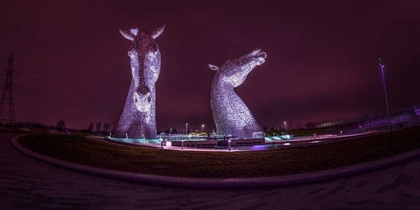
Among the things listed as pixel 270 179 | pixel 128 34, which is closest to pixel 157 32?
pixel 128 34

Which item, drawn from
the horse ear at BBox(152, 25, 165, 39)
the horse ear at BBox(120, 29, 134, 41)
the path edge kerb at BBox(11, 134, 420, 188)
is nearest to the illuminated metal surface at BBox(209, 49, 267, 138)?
the horse ear at BBox(152, 25, 165, 39)

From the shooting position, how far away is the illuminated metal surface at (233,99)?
87.1 ft

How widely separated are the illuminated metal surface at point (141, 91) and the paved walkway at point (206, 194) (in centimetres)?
1541

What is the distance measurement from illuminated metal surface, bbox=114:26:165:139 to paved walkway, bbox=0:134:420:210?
15407 mm

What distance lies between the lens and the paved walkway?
18.2 ft

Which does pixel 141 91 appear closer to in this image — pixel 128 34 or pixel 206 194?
pixel 128 34

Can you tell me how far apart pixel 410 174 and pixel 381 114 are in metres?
52.5

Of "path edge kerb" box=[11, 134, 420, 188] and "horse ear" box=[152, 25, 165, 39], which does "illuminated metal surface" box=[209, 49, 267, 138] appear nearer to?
"horse ear" box=[152, 25, 165, 39]

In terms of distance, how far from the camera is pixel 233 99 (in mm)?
26844

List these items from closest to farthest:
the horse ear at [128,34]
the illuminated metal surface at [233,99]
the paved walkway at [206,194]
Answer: the paved walkway at [206,194], the horse ear at [128,34], the illuminated metal surface at [233,99]

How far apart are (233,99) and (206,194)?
2012 cm

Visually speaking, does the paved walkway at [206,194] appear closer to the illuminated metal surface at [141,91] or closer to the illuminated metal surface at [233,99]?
the illuminated metal surface at [141,91]

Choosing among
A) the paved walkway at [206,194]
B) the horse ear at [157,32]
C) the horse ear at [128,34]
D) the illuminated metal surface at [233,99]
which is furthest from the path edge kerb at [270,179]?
the horse ear at [157,32]

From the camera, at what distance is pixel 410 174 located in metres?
6.71
